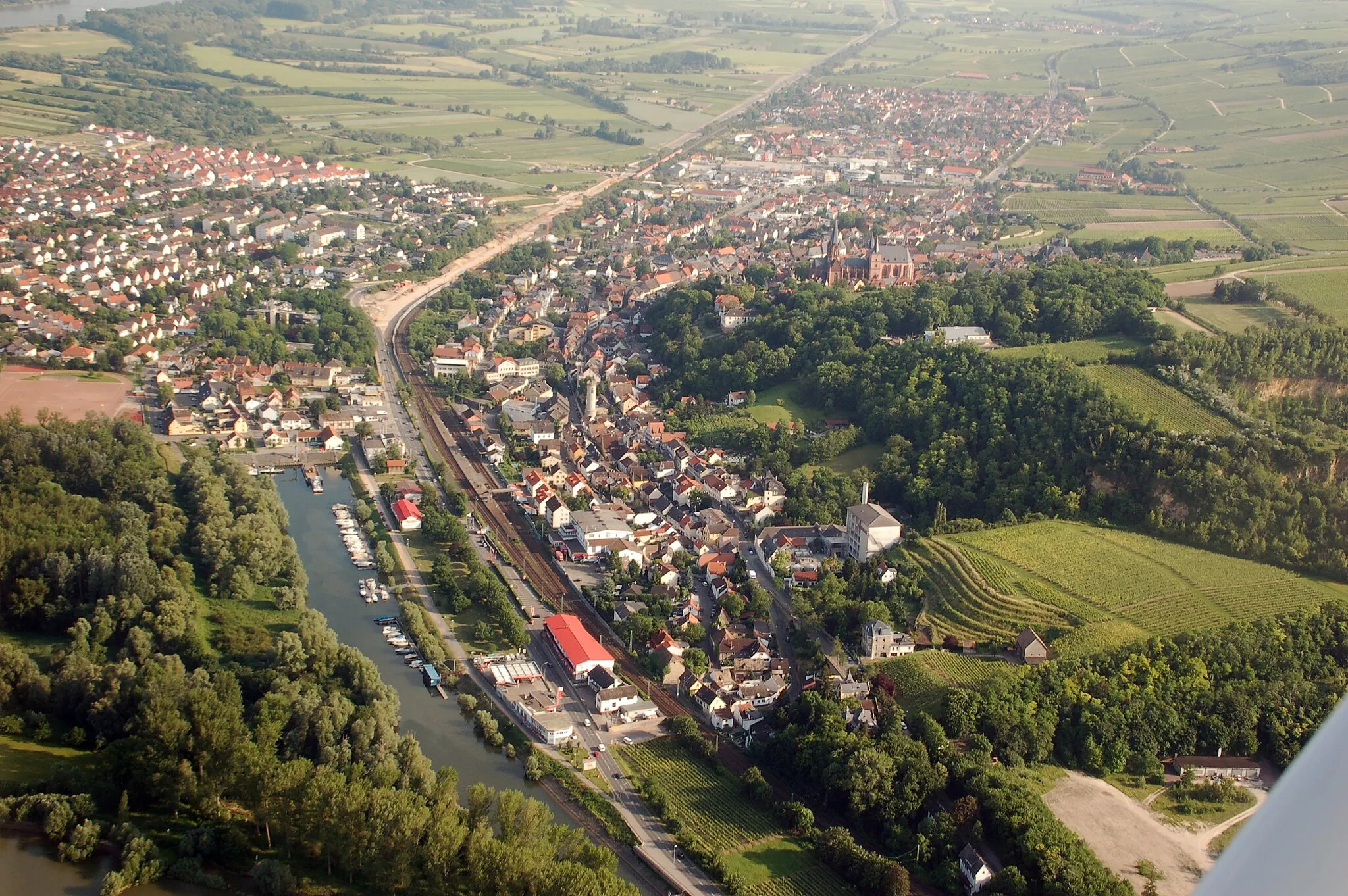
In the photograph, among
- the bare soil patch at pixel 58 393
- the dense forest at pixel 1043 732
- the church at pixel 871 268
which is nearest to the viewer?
the dense forest at pixel 1043 732

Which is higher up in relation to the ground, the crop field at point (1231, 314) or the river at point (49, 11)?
the river at point (49, 11)

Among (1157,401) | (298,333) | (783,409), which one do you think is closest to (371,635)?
(783,409)

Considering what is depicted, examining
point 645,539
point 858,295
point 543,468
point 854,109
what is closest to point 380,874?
point 645,539

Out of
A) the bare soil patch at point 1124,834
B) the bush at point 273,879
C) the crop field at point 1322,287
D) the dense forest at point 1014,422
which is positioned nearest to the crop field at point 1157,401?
the dense forest at point 1014,422

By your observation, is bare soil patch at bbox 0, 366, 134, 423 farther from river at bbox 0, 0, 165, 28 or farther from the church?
river at bbox 0, 0, 165, 28

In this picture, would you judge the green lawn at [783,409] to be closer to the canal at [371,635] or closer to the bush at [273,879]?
the canal at [371,635]

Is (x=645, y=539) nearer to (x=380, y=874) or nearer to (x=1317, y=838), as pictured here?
(x=380, y=874)

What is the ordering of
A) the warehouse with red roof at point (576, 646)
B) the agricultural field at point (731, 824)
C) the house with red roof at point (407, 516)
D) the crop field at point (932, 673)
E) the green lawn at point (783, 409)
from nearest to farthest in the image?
the agricultural field at point (731, 824) < the crop field at point (932, 673) < the warehouse with red roof at point (576, 646) < the house with red roof at point (407, 516) < the green lawn at point (783, 409)
